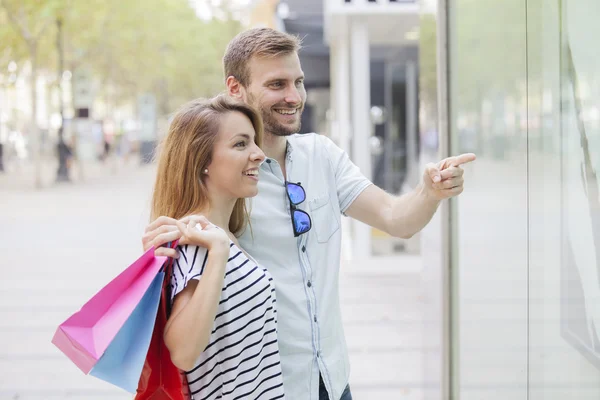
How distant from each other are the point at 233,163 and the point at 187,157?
0.12 metres

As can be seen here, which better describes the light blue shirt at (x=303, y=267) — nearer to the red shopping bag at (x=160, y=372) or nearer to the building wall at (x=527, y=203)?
the red shopping bag at (x=160, y=372)

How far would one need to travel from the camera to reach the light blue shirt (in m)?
2.30

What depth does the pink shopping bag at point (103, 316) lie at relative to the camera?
1.77m

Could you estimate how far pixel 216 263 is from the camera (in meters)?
1.88

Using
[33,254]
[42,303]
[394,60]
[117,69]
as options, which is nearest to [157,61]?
[117,69]

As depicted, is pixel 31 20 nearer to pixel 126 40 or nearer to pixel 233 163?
pixel 126 40

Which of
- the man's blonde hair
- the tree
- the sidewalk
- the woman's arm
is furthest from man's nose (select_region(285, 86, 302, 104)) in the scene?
the sidewalk

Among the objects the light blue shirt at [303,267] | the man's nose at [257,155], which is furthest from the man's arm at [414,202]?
the man's nose at [257,155]

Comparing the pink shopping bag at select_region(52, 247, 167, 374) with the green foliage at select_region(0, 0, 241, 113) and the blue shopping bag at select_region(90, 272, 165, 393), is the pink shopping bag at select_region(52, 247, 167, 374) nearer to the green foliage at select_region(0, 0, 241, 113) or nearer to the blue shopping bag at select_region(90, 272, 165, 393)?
the blue shopping bag at select_region(90, 272, 165, 393)

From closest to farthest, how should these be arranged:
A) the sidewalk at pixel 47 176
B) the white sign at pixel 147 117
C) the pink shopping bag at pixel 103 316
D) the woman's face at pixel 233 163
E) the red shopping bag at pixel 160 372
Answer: the pink shopping bag at pixel 103 316
the red shopping bag at pixel 160 372
the woman's face at pixel 233 163
the sidewalk at pixel 47 176
the white sign at pixel 147 117

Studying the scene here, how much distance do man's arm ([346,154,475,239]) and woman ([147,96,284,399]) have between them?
1.52 feet

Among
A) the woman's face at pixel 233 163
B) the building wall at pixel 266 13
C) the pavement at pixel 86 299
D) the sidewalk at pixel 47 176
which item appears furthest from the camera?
the sidewalk at pixel 47 176

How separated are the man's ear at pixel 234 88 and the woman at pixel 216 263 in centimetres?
21

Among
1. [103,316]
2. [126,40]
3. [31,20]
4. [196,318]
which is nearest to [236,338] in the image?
[196,318]
